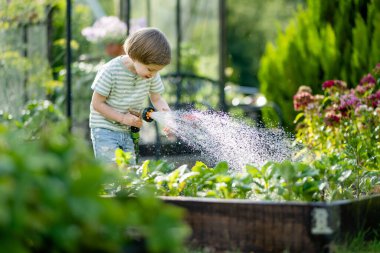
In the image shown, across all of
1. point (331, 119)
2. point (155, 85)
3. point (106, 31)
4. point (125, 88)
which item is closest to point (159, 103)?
point (155, 85)

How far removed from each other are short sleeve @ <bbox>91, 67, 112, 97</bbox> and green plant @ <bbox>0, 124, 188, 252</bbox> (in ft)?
9.20

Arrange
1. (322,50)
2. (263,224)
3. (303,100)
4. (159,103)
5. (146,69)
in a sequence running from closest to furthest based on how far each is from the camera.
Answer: (263,224) < (146,69) < (159,103) < (303,100) < (322,50)

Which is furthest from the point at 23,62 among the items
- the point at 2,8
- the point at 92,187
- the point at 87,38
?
the point at 92,187

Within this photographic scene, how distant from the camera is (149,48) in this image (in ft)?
14.5

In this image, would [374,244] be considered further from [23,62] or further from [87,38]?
[87,38]

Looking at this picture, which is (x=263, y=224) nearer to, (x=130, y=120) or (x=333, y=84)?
(x=130, y=120)

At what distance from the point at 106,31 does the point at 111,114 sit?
3.95 metres

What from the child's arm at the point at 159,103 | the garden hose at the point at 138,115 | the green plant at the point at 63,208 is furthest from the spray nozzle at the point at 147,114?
the green plant at the point at 63,208

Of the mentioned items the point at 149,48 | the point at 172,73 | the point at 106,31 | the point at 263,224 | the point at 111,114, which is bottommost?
the point at 263,224

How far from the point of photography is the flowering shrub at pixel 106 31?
8.27 m

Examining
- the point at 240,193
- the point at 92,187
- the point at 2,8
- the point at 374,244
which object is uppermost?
the point at 2,8

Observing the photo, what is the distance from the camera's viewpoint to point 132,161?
429 cm

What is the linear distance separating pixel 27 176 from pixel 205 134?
124 inches

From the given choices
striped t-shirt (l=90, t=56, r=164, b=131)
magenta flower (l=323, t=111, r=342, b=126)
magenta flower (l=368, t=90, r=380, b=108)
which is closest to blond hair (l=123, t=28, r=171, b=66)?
striped t-shirt (l=90, t=56, r=164, b=131)
